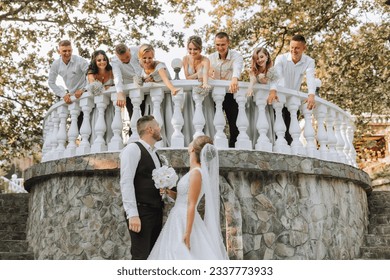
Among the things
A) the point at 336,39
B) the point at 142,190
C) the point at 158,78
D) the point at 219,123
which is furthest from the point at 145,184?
the point at 336,39

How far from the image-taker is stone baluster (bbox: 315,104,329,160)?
6.65 metres

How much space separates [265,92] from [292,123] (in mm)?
499

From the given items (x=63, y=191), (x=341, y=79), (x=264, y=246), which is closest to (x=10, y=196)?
(x=63, y=191)

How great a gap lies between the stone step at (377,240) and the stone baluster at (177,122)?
10.1ft

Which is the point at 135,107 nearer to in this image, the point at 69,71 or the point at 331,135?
the point at 69,71

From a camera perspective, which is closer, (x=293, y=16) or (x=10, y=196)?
(x=10, y=196)

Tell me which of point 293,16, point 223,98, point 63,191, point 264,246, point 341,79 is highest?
point 293,16

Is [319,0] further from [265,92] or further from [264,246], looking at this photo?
[264,246]

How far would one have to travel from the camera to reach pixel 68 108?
6.64 meters

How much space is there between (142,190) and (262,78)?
2.49 m

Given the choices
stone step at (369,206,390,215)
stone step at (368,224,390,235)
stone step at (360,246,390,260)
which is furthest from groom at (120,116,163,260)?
stone step at (369,206,390,215)

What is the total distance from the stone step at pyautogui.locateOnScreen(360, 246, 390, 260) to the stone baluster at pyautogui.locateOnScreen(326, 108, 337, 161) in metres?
1.26

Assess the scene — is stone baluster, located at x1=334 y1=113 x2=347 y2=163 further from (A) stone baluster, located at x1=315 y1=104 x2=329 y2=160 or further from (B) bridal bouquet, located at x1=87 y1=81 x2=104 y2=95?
(B) bridal bouquet, located at x1=87 y1=81 x2=104 y2=95

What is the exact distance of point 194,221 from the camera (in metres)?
4.39
